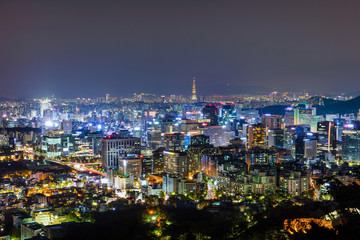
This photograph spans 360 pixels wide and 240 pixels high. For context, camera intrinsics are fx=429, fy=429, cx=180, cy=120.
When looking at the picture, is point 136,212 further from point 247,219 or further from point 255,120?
point 255,120

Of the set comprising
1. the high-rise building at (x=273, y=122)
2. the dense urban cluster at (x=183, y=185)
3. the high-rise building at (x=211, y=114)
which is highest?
the high-rise building at (x=211, y=114)

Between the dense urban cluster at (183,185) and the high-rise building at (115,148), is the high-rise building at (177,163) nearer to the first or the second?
the dense urban cluster at (183,185)

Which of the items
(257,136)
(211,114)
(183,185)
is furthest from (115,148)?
(211,114)

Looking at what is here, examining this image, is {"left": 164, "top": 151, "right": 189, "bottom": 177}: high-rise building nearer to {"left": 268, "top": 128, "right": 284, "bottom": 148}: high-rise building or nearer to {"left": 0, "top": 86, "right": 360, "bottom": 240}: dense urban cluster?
{"left": 0, "top": 86, "right": 360, "bottom": 240}: dense urban cluster

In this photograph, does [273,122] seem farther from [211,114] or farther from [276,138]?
[211,114]

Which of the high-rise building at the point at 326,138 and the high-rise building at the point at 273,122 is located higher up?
the high-rise building at the point at 273,122

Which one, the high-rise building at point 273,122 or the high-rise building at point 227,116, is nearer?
the high-rise building at point 273,122

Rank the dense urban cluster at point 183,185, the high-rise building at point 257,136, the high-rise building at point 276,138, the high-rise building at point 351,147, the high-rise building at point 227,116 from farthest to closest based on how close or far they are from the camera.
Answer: the high-rise building at point 227,116
the high-rise building at point 257,136
the high-rise building at point 276,138
the high-rise building at point 351,147
the dense urban cluster at point 183,185

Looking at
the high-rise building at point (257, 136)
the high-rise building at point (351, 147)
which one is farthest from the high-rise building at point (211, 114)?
the high-rise building at point (351, 147)
